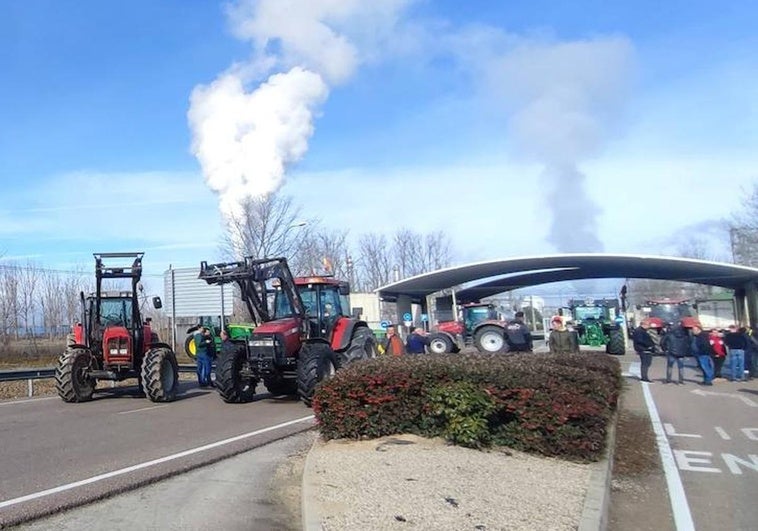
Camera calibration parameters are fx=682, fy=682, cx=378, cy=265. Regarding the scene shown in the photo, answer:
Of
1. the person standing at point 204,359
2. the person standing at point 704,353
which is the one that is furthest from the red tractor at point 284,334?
the person standing at point 704,353

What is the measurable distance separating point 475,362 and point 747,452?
3.92m

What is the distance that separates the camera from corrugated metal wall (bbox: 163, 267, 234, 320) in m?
30.2

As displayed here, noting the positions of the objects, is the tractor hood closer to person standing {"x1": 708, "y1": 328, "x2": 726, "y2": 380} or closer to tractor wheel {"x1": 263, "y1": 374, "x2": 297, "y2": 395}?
tractor wheel {"x1": 263, "y1": 374, "x2": 297, "y2": 395}

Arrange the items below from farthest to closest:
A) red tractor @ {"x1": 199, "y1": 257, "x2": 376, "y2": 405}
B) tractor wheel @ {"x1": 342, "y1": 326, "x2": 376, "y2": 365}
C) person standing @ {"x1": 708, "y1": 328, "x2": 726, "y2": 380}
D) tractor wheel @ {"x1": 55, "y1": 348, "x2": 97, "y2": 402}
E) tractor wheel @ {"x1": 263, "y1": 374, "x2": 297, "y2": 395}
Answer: person standing @ {"x1": 708, "y1": 328, "x2": 726, "y2": 380} < tractor wheel @ {"x1": 263, "y1": 374, "x2": 297, "y2": 395} < tractor wheel @ {"x1": 55, "y1": 348, "x2": 97, "y2": 402} < tractor wheel @ {"x1": 342, "y1": 326, "x2": 376, "y2": 365} < red tractor @ {"x1": 199, "y1": 257, "x2": 376, "y2": 405}

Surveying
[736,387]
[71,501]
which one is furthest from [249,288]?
[736,387]

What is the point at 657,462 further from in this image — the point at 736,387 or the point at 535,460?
the point at 736,387

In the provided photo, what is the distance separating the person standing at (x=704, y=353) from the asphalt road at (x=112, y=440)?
427 inches

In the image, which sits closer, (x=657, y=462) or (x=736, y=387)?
(x=657, y=462)

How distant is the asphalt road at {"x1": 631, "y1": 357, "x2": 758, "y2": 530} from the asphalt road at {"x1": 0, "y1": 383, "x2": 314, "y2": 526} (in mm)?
5532

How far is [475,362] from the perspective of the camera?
31.7ft

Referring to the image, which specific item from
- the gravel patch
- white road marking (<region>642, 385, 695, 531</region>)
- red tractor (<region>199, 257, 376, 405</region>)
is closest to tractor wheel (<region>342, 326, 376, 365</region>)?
red tractor (<region>199, 257, 376, 405</region>)

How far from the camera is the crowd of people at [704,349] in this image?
719 inches

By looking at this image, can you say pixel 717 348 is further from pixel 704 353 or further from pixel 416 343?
pixel 416 343

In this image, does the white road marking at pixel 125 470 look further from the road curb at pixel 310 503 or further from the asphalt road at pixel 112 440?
the road curb at pixel 310 503
